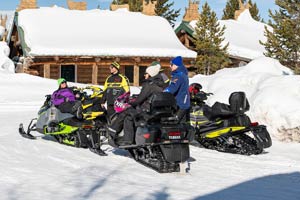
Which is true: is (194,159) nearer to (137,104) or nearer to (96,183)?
(137,104)

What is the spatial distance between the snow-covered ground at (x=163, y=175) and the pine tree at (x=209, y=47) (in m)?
18.8

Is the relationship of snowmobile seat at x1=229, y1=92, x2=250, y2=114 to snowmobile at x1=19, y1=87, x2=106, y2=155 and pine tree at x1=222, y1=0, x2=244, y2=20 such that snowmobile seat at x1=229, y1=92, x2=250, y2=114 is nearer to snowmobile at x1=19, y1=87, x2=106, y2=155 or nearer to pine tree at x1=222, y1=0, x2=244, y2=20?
snowmobile at x1=19, y1=87, x2=106, y2=155

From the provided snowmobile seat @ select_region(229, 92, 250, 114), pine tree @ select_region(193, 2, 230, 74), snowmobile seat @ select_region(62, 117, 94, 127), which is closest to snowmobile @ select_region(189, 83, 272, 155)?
snowmobile seat @ select_region(229, 92, 250, 114)

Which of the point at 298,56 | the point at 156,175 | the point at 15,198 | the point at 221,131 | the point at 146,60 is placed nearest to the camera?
the point at 15,198

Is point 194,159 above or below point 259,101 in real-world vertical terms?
below

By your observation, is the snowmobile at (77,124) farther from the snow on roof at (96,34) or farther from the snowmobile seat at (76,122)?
the snow on roof at (96,34)

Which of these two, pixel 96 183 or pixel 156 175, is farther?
pixel 156 175

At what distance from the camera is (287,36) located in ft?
80.1

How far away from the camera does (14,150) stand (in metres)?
8.00

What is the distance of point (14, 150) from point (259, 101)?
5705 mm

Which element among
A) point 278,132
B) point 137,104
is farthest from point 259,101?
point 137,104

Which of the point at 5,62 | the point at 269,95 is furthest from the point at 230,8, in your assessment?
the point at 269,95

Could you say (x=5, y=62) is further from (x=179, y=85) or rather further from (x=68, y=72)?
(x=179, y=85)

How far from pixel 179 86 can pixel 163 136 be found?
1.16 metres
